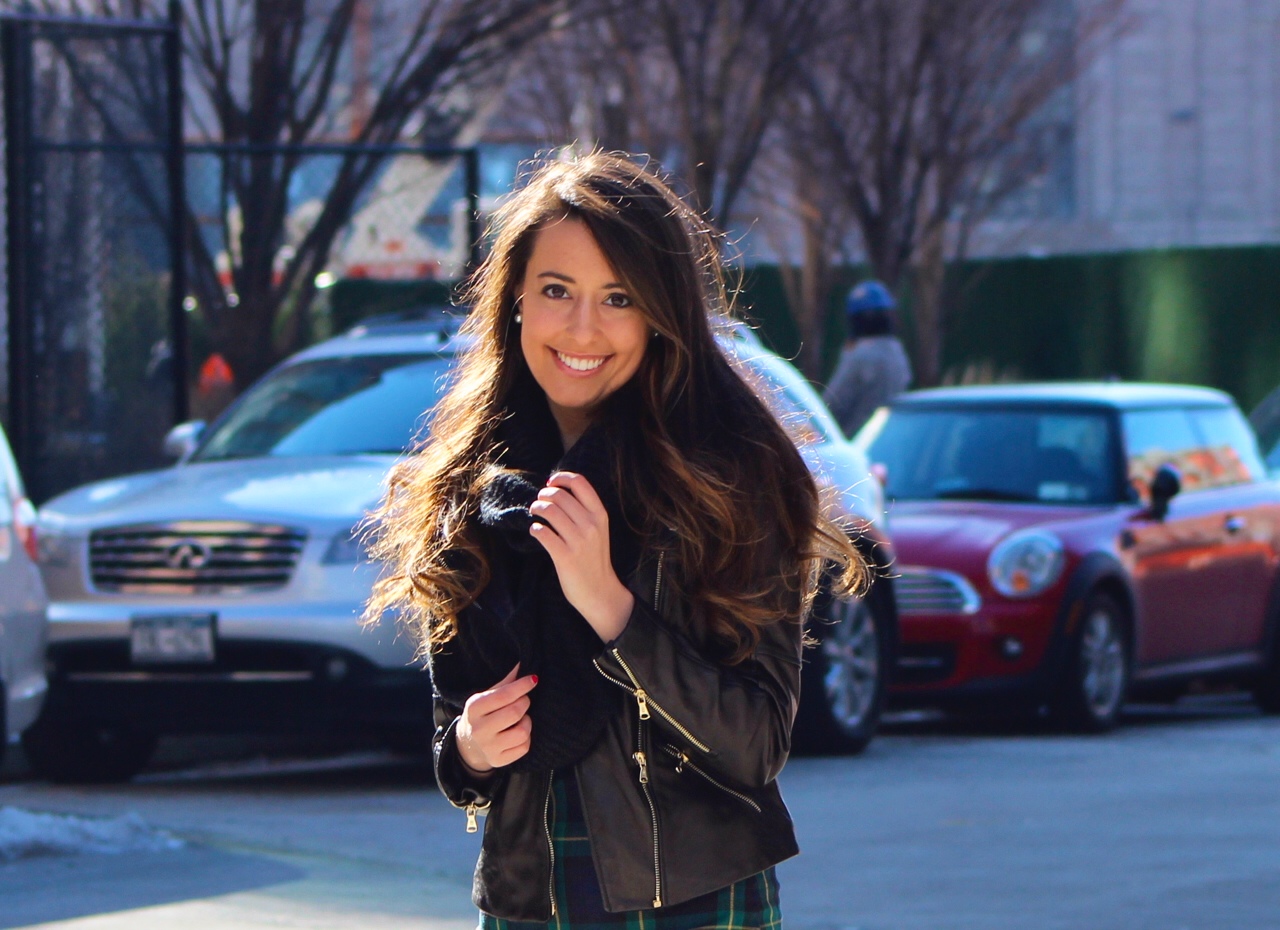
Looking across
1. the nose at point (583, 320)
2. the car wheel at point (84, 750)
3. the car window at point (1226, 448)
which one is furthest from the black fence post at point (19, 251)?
the nose at point (583, 320)

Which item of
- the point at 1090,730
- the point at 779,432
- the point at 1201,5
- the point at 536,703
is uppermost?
the point at 1201,5

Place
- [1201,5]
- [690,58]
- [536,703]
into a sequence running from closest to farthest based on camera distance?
[536,703], [690,58], [1201,5]

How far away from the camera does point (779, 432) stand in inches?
104

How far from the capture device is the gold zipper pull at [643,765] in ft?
8.30

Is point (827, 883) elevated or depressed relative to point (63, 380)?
depressed

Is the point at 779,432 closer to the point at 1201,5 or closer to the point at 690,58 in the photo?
the point at 690,58

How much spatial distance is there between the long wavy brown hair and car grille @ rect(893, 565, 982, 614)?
691cm

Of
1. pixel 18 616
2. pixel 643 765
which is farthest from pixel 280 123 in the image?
pixel 643 765

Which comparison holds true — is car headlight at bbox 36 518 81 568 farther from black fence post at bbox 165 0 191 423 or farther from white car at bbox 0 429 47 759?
black fence post at bbox 165 0 191 423

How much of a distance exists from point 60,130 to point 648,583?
912cm

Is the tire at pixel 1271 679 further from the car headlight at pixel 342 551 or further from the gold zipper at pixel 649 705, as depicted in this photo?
the gold zipper at pixel 649 705

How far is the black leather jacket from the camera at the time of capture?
8.14 ft

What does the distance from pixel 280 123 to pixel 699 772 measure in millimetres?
12333

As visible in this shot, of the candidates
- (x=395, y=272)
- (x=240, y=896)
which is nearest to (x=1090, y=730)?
(x=240, y=896)
